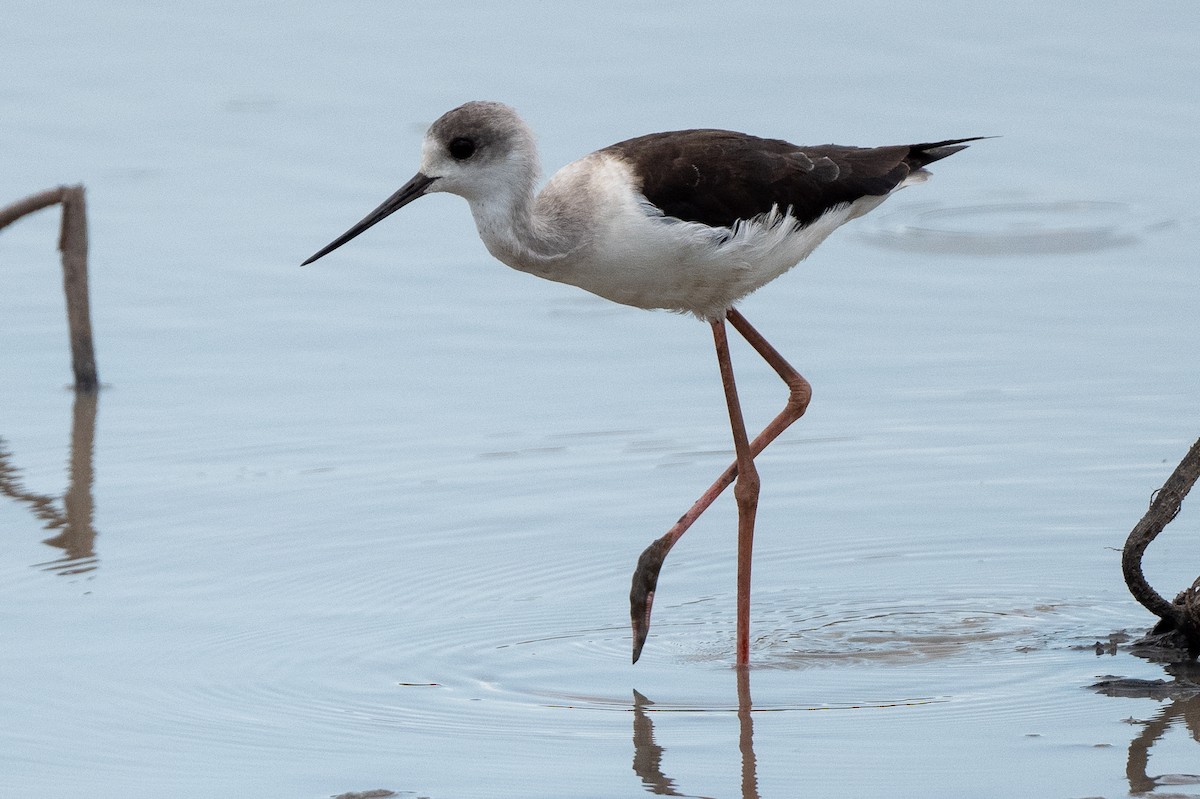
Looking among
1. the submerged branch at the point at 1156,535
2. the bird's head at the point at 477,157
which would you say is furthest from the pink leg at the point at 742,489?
the submerged branch at the point at 1156,535

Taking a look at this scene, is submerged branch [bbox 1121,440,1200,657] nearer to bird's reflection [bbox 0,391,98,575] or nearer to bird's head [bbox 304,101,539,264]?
bird's head [bbox 304,101,539,264]

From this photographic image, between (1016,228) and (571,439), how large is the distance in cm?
423

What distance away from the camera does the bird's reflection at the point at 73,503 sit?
716cm

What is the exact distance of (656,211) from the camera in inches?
239

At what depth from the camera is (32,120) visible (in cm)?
1365

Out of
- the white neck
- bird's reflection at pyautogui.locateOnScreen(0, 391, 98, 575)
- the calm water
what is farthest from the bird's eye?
bird's reflection at pyautogui.locateOnScreen(0, 391, 98, 575)

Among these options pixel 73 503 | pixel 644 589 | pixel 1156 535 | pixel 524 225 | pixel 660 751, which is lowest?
pixel 73 503

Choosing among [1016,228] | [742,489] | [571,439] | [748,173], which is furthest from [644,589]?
[1016,228]

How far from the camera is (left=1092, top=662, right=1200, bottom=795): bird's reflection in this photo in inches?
198

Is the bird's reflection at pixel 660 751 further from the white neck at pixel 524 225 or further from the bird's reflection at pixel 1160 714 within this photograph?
the white neck at pixel 524 225

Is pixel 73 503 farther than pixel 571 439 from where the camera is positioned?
No

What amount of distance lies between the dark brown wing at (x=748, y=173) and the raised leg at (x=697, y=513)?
0.50 meters

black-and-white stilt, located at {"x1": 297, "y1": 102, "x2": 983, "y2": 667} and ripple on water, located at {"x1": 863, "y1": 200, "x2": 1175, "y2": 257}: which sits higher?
black-and-white stilt, located at {"x1": 297, "y1": 102, "x2": 983, "y2": 667}

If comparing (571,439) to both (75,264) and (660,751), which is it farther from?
(660,751)
